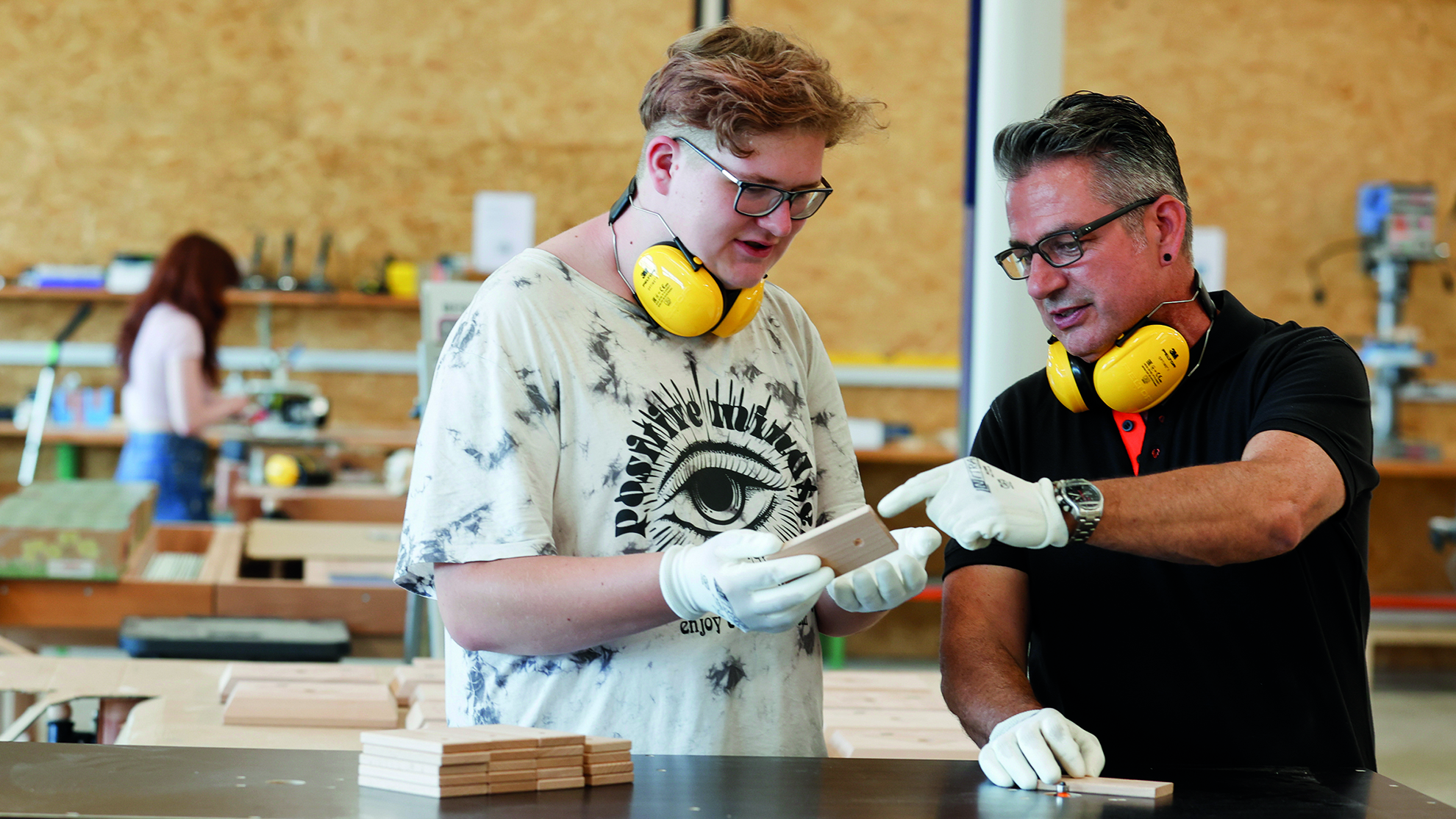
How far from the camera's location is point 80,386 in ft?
22.4

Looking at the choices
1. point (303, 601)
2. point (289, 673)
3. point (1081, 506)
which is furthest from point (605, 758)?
point (303, 601)

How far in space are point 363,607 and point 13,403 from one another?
14.9ft

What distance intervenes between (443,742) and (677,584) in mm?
272

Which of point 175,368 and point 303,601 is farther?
point 175,368

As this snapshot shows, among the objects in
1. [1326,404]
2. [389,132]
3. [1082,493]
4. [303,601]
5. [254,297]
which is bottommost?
[303,601]

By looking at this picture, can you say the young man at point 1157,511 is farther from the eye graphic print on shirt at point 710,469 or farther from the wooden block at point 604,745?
the wooden block at point 604,745

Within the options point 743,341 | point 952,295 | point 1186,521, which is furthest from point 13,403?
point 1186,521

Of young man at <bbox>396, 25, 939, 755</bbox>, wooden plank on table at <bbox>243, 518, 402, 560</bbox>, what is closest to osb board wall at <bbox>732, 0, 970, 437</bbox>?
wooden plank on table at <bbox>243, 518, 402, 560</bbox>

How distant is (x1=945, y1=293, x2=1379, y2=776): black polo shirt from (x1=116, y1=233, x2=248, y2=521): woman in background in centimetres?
402

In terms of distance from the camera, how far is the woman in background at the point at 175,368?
489cm

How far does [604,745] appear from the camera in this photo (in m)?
1.29

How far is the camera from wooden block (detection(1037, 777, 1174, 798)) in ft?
4.31

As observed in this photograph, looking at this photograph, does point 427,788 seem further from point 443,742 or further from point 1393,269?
point 1393,269

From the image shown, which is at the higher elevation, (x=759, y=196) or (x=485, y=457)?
(x=759, y=196)
